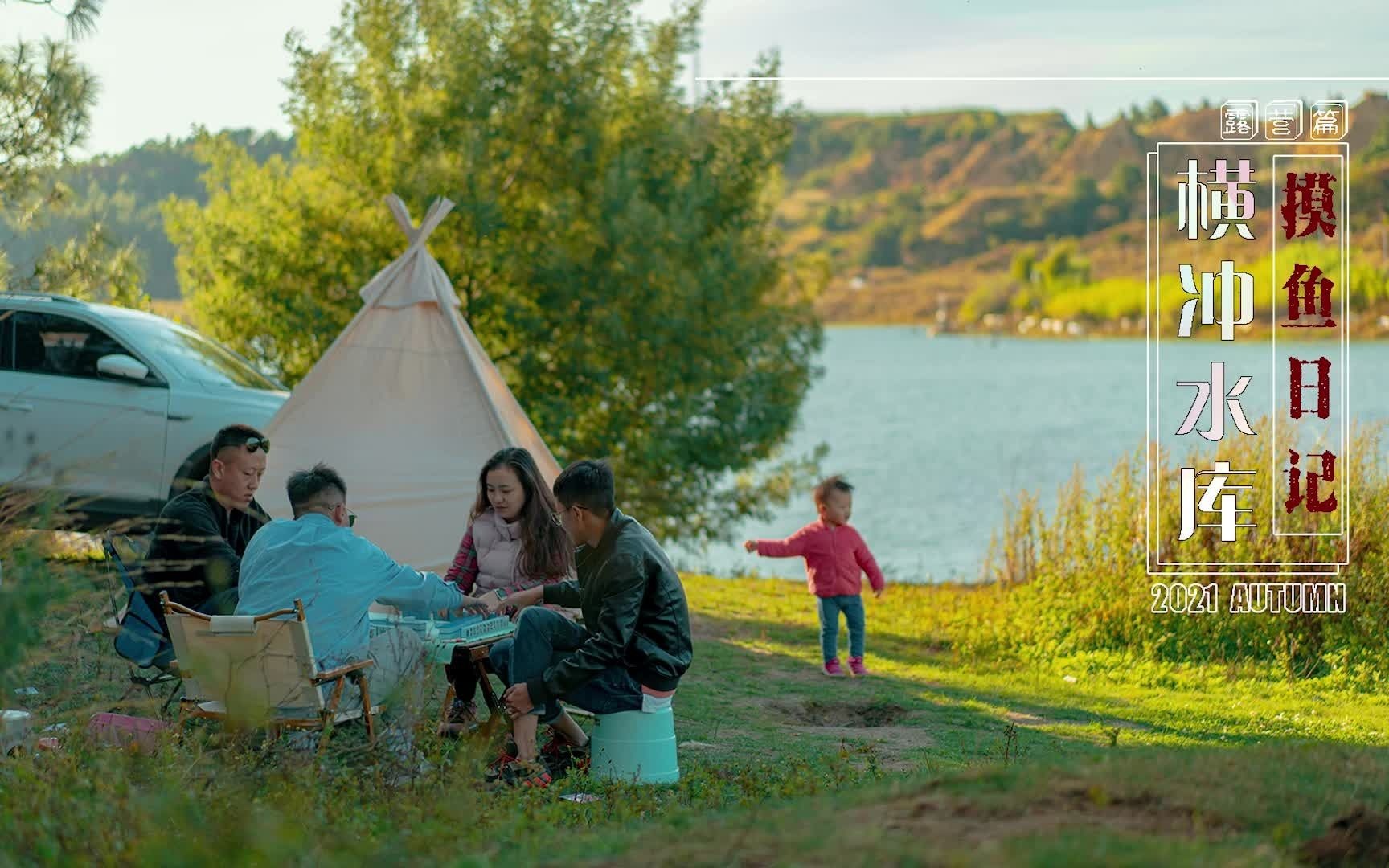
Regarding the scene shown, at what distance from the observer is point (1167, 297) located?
5834cm

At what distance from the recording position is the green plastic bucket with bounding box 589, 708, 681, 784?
19.1ft

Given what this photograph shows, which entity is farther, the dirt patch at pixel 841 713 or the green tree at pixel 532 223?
the green tree at pixel 532 223

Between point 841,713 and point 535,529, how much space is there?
6.88 ft

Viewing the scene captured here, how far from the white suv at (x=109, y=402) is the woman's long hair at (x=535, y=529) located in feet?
11.2

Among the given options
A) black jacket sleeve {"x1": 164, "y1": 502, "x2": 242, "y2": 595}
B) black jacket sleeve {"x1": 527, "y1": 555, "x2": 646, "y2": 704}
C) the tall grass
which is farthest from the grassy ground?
the tall grass

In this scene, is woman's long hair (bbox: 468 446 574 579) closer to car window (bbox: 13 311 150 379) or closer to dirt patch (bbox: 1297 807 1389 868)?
dirt patch (bbox: 1297 807 1389 868)

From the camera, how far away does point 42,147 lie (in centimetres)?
1062

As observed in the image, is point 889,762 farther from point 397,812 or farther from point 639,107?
point 639,107

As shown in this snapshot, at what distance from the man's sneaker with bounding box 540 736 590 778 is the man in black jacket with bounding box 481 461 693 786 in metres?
0.05

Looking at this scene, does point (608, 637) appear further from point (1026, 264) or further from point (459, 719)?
point (1026, 264)

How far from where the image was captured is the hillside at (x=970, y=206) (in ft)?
249

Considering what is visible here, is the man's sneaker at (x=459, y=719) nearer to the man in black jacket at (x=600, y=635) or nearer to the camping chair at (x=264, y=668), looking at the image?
the man in black jacket at (x=600, y=635)

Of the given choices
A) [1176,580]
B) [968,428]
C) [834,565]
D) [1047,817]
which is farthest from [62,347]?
[968,428]

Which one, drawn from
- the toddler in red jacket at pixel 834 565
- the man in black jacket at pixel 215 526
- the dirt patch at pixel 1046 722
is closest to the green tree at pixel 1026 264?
the toddler in red jacket at pixel 834 565
